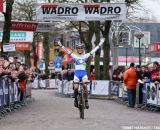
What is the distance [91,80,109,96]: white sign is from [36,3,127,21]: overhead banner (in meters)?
7.33

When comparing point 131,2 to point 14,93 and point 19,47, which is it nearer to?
point 19,47

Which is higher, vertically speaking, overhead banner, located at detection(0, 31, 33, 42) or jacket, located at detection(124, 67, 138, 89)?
overhead banner, located at detection(0, 31, 33, 42)

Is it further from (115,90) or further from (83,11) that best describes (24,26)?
(115,90)

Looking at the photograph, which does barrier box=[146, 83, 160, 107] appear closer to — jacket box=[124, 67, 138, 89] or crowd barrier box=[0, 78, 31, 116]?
jacket box=[124, 67, 138, 89]

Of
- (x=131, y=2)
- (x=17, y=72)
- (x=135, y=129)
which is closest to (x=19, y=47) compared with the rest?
(x=131, y=2)

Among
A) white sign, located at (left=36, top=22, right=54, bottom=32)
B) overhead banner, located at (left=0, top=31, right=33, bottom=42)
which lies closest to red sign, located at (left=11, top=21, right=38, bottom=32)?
white sign, located at (left=36, top=22, right=54, bottom=32)

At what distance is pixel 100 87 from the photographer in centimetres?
3650

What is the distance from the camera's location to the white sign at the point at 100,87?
35.9 meters

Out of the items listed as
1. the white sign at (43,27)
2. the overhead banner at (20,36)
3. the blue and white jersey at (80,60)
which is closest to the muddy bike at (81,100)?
the blue and white jersey at (80,60)

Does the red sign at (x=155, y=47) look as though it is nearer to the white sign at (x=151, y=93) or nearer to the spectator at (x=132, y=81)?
the spectator at (x=132, y=81)

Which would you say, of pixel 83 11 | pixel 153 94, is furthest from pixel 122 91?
pixel 153 94

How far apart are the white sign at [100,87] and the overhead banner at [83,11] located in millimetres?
7331

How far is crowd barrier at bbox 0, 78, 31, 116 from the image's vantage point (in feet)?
62.7

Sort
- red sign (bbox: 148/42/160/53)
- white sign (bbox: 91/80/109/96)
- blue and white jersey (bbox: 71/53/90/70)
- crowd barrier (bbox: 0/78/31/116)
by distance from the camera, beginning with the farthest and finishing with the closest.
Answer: white sign (bbox: 91/80/109/96), red sign (bbox: 148/42/160/53), crowd barrier (bbox: 0/78/31/116), blue and white jersey (bbox: 71/53/90/70)
